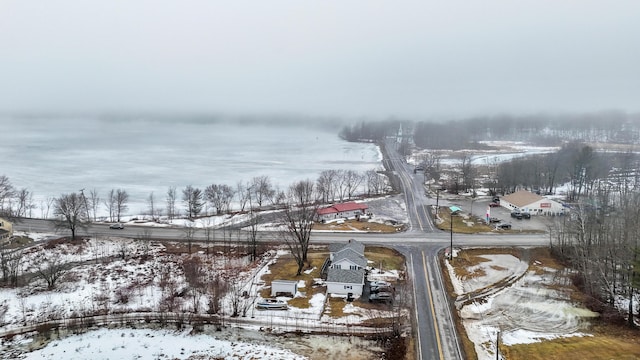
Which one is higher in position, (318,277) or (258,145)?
(258,145)

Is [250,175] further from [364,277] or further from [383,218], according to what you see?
[364,277]

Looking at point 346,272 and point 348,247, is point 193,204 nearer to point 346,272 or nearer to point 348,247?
point 348,247

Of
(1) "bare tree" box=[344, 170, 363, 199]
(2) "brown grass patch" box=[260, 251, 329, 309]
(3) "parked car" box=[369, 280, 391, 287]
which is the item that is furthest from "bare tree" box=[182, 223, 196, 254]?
(1) "bare tree" box=[344, 170, 363, 199]

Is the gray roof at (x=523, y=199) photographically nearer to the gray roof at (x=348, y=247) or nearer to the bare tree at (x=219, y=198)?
the gray roof at (x=348, y=247)

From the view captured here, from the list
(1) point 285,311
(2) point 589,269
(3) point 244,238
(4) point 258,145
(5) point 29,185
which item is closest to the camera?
(1) point 285,311

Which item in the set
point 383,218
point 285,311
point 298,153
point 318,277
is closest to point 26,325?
point 285,311

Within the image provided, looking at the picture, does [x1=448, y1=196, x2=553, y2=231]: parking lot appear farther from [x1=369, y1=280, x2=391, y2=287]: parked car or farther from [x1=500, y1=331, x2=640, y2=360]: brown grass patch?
[x1=500, y1=331, x2=640, y2=360]: brown grass patch
